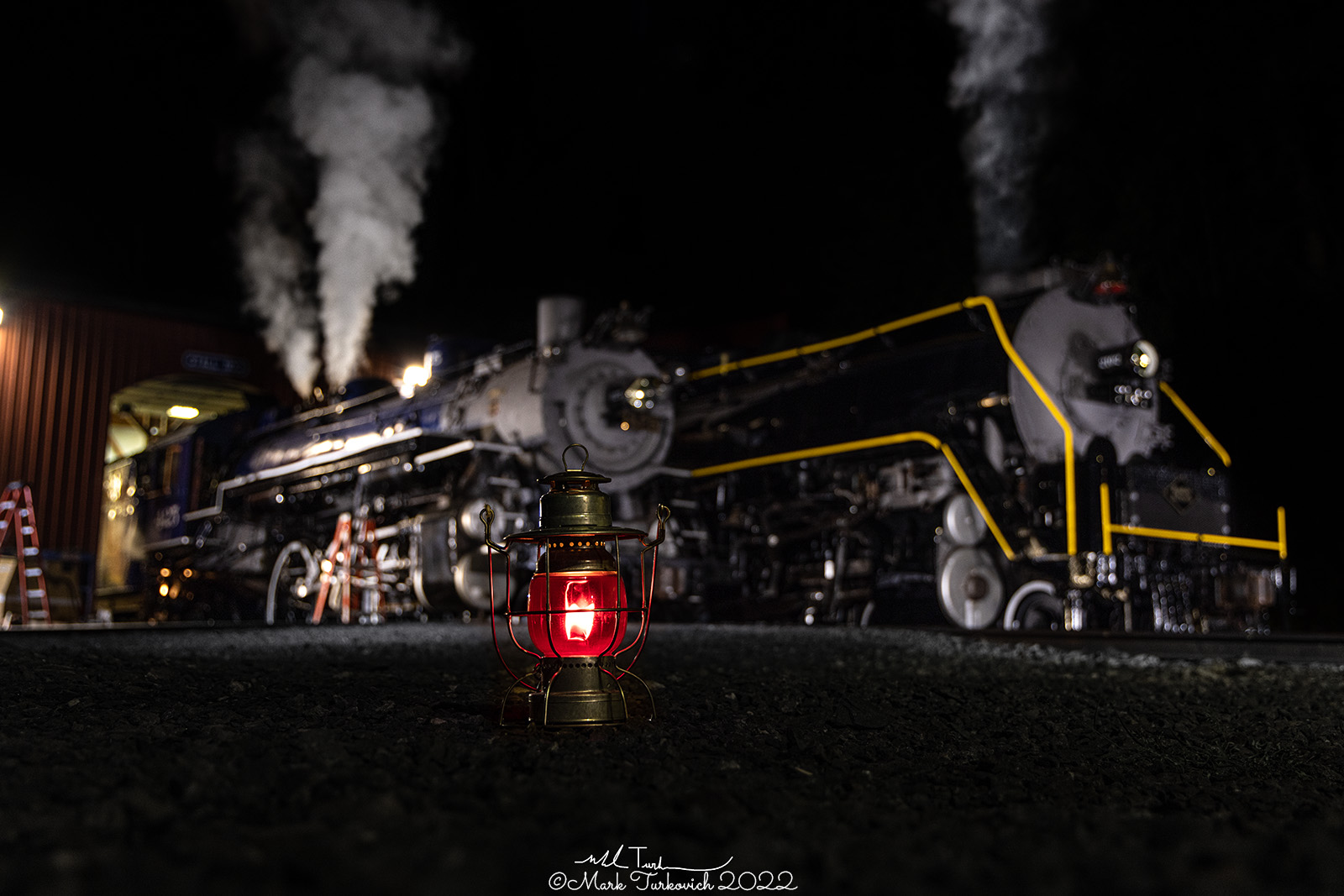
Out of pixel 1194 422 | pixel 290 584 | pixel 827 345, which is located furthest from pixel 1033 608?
pixel 290 584

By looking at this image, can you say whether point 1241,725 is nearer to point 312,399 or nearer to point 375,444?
point 375,444

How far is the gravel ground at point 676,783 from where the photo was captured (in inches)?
63.1

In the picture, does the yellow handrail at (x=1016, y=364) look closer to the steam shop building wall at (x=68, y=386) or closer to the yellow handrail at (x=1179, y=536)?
the yellow handrail at (x=1179, y=536)

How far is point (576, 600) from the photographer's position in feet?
10.5

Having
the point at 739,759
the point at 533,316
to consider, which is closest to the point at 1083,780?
the point at 739,759

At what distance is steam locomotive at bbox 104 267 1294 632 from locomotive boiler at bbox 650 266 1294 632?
2cm

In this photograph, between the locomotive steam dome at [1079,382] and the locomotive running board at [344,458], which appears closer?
the locomotive steam dome at [1079,382]

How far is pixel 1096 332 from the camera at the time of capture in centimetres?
970

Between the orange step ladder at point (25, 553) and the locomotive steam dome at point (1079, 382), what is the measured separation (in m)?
9.88

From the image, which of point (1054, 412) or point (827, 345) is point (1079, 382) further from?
point (827, 345)

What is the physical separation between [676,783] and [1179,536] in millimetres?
7938

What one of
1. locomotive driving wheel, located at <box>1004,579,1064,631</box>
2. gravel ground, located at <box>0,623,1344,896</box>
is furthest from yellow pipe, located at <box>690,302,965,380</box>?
gravel ground, located at <box>0,623,1344,896</box>

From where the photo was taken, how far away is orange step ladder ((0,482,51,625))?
11609mm

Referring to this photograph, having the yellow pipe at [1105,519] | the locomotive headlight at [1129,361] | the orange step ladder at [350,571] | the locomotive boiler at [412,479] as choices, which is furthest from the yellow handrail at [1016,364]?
the orange step ladder at [350,571]
